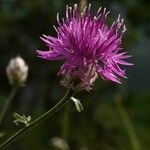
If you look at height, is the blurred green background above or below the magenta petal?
above

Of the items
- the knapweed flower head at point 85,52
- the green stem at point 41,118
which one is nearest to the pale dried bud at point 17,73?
the knapweed flower head at point 85,52

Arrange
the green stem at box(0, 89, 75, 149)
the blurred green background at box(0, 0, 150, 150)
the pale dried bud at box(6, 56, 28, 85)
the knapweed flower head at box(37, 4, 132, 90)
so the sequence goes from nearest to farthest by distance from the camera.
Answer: the green stem at box(0, 89, 75, 149)
the knapweed flower head at box(37, 4, 132, 90)
the pale dried bud at box(6, 56, 28, 85)
the blurred green background at box(0, 0, 150, 150)

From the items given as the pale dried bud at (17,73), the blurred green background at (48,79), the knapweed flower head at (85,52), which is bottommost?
the knapweed flower head at (85,52)

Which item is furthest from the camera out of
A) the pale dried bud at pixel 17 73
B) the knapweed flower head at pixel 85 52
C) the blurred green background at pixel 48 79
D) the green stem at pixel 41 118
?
the blurred green background at pixel 48 79

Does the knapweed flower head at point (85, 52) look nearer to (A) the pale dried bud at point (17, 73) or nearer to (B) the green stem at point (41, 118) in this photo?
(B) the green stem at point (41, 118)

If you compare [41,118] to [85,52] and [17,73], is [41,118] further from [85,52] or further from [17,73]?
[17,73]

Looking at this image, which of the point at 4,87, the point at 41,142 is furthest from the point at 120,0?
the point at 41,142

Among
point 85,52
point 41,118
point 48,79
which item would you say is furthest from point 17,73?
point 48,79

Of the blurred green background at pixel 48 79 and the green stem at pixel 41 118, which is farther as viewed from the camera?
the blurred green background at pixel 48 79

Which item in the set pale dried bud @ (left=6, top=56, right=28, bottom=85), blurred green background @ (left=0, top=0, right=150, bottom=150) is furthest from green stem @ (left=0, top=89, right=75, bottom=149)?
blurred green background @ (left=0, top=0, right=150, bottom=150)

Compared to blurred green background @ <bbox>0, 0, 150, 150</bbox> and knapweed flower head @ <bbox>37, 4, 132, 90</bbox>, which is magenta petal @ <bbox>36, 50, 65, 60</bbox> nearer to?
knapweed flower head @ <bbox>37, 4, 132, 90</bbox>
